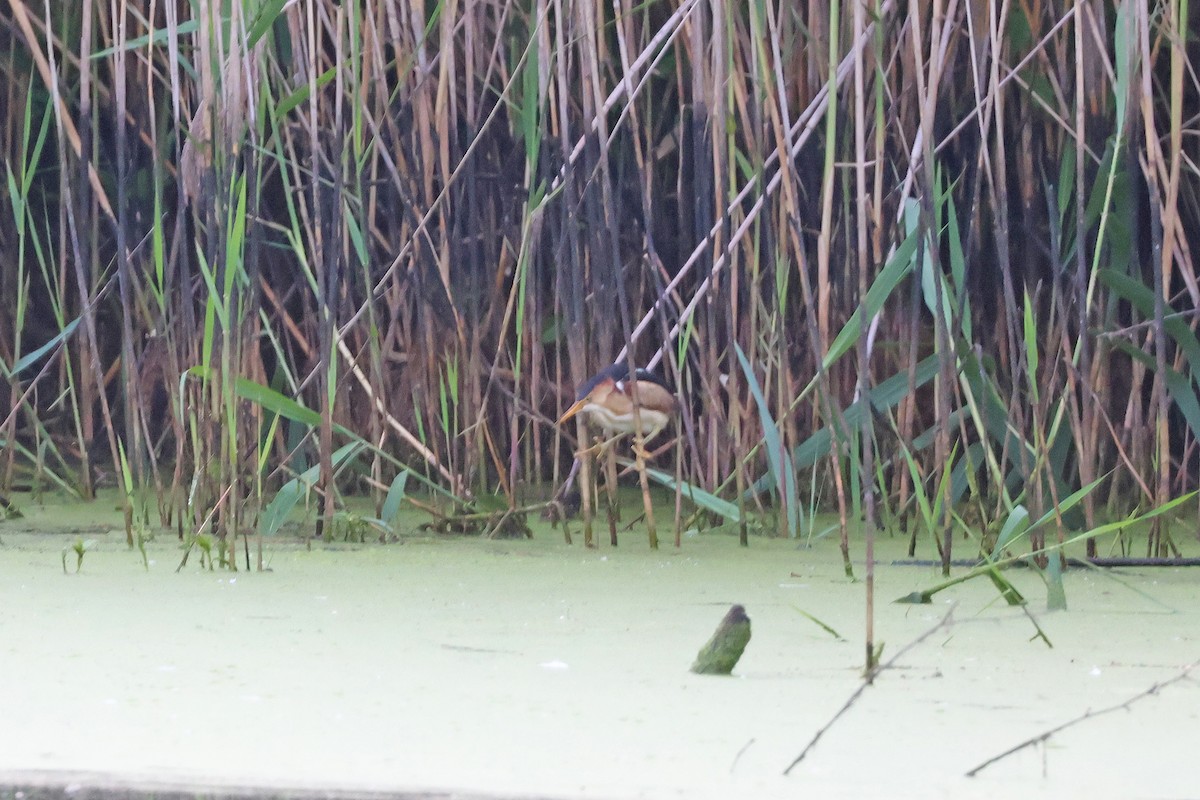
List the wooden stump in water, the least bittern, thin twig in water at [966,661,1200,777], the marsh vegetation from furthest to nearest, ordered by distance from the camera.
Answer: the least bittern
the marsh vegetation
the wooden stump in water
thin twig in water at [966,661,1200,777]

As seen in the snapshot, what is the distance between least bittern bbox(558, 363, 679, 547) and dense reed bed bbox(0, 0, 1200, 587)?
49 mm

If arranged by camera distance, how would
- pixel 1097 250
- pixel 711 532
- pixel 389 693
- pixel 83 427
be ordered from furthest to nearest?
pixel 83 427, pixel 711 532, pixel 1097 250, pixel 389 693

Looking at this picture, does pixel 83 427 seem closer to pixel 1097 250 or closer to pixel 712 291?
pixel 712 291

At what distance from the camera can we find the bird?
2.18 meters

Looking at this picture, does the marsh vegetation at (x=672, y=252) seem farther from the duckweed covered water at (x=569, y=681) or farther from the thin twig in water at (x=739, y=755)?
the thin twig in water at (x=739, y=755)

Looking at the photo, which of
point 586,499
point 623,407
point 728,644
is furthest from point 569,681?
point 623,407

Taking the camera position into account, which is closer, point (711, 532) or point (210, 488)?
point (210, 488)

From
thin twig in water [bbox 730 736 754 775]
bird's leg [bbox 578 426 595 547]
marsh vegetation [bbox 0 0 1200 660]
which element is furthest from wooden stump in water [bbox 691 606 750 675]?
bird's leg [bbox 578 426 595 547]

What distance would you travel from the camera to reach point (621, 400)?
2.20 metres

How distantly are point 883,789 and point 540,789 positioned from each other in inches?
8.7

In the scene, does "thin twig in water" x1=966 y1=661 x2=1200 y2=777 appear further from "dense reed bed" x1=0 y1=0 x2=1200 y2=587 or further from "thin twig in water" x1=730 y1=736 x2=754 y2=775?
"dense reed bed" x1=0 y1=0 x2=1200 y2=587

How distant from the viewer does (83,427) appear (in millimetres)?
2932

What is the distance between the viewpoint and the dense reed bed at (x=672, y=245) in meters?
2.02

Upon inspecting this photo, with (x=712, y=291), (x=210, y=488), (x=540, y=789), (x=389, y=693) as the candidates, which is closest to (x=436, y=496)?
(x=210, y=488)
